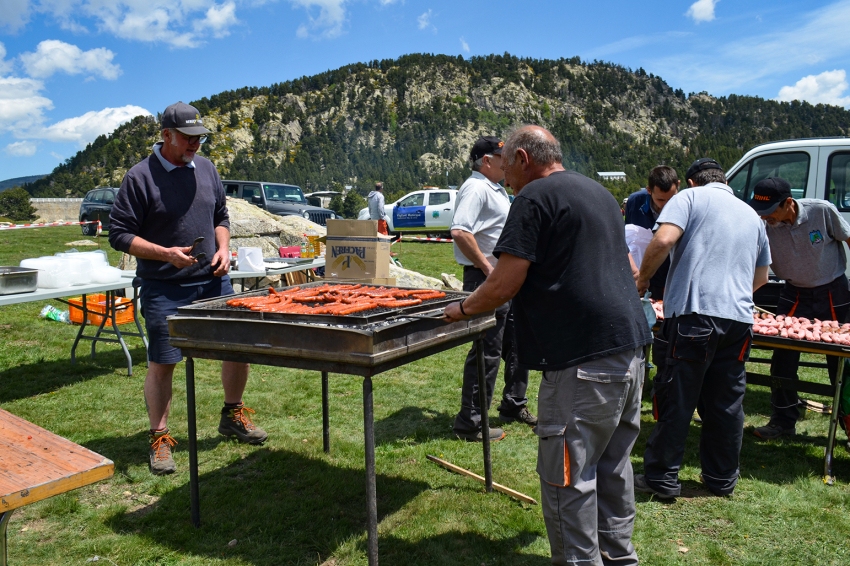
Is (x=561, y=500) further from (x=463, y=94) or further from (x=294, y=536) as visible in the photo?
(x=463, y=94)

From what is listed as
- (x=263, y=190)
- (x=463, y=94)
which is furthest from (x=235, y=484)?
(x=463, y=94)

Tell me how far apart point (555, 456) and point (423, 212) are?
2168cm

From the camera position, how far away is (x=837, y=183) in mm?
7668

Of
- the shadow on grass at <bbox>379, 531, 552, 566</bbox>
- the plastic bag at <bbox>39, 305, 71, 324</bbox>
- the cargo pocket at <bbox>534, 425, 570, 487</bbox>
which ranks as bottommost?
the shadow on grass at <bbox>379, 531, 552, 566</bbox>

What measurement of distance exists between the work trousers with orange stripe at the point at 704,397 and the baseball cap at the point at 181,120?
3238 millimetres

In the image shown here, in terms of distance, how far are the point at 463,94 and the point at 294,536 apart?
139 metres

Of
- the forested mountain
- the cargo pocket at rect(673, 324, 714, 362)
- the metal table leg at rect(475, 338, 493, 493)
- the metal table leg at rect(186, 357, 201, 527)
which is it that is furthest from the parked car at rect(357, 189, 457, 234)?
the forested mountain

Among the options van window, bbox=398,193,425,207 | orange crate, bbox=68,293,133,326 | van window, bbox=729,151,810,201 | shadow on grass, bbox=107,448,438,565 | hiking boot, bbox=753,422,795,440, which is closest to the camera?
shadow on grass, bbox=107,448,438,565

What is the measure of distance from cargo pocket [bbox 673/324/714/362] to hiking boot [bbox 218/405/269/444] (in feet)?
9.82

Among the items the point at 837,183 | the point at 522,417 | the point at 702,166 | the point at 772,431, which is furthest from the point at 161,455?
the point at 837,183

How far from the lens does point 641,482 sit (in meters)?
4.07

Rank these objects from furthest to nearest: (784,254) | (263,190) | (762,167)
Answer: (263,190) < (762,167) < (784,254)

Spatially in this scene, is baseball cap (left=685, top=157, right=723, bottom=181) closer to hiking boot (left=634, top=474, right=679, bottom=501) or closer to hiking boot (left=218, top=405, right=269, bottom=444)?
hiking boot (left=634, top=474, right=679, bottom=501)

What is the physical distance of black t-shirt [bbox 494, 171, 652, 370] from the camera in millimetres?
2566
